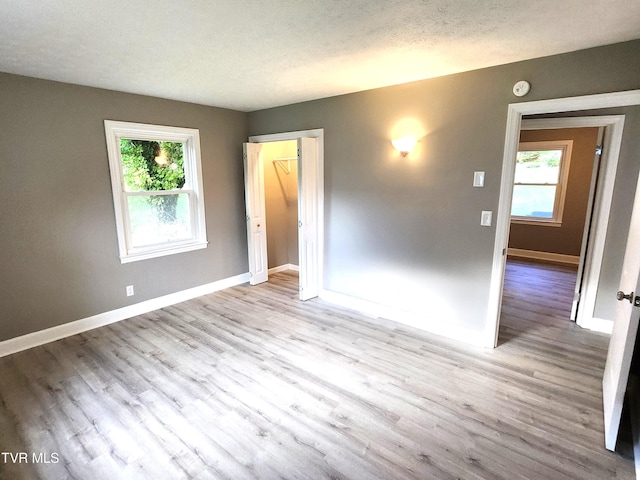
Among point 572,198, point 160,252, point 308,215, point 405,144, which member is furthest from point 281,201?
point 572,198

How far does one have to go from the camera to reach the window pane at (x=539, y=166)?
5.97 m

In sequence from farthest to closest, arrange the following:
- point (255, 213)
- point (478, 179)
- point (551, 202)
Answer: point (551, 202)
point (255, 213)
point (478, 179)

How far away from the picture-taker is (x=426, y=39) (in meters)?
2.12

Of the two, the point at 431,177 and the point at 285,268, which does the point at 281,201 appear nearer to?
the point at 285,268

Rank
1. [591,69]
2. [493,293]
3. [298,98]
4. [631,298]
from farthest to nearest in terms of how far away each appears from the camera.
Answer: [298,98], [493,293], [591,69], [631,298]

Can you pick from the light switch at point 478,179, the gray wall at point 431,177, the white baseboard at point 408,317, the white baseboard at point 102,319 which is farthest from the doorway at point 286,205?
the light switch at point 478,179

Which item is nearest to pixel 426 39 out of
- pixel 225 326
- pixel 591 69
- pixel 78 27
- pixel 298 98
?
pixel 591 69

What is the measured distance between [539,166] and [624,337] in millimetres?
5427

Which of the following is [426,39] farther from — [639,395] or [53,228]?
[53,228]

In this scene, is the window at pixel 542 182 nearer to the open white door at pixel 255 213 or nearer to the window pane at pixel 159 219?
the open white door at pixel 255 213

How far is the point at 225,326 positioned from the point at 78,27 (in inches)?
109

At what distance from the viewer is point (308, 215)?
13.1 feet

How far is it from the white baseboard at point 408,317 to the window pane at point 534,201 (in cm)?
432

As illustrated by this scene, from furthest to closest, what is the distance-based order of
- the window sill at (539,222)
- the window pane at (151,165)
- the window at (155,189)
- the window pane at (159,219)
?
the window sill at (539,222) → the window pane at (159,219) → the window pane at (151,165) → the window at (155,189)
